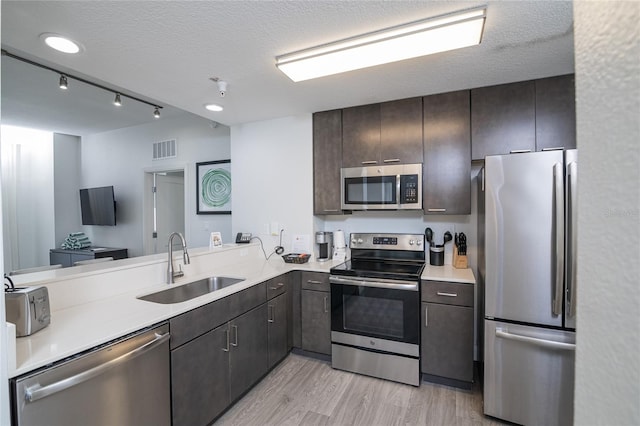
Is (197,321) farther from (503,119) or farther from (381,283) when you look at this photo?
(503,119)

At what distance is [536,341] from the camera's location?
184 cm

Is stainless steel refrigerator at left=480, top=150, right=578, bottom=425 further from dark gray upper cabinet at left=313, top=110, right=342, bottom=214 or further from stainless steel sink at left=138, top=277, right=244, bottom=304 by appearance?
stainless steel sink at left=138, top=277, right=244, bottom=304

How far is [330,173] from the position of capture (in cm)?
304

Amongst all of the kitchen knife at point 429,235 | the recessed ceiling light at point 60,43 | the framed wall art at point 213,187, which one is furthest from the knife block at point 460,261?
the recessed ceiling light at point 60,43

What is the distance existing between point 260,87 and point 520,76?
2.01 meters

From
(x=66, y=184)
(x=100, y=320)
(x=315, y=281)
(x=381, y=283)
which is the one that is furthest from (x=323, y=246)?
(x=66, y=184)

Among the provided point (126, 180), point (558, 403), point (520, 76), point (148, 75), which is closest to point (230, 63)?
point (148, 75)

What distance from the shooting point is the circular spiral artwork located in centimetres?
404

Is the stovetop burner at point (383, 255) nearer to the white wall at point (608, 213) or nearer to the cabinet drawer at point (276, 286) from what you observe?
the cabinet drawer at point (276, 286)

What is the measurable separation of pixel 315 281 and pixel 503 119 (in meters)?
2.09

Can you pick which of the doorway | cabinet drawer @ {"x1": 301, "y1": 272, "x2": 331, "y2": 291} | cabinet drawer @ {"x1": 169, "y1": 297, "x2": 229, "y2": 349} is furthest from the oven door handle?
the doorway

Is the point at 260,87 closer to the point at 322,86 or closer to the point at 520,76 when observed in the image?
the point at 322,86

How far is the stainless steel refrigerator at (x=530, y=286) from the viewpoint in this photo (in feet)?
5.83

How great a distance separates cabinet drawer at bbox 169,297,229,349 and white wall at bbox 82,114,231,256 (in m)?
2.25
